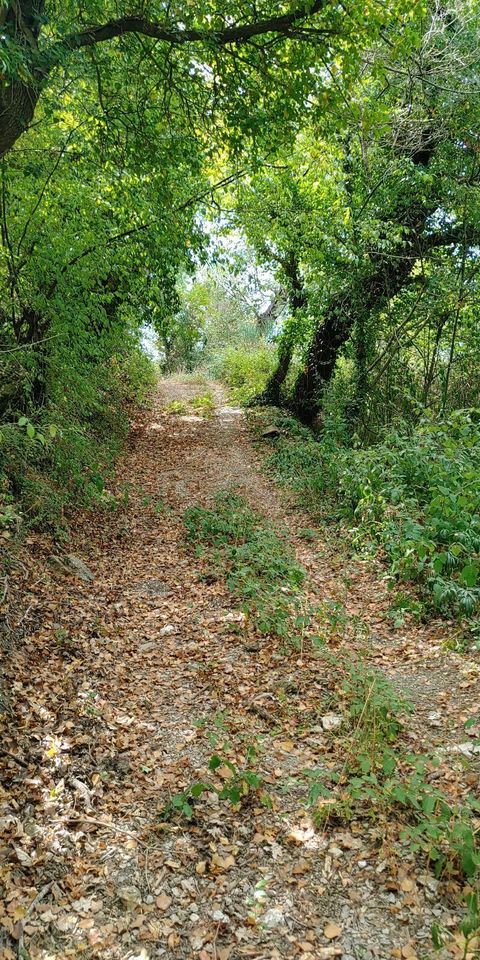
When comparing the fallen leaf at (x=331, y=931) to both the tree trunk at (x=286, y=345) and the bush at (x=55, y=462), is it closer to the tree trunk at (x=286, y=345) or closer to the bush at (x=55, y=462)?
the bush at (x=55, y=462)

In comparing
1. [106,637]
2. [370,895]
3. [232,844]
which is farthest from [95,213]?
[370,895]

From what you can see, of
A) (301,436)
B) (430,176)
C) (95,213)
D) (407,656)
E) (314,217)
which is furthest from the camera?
(301,436)

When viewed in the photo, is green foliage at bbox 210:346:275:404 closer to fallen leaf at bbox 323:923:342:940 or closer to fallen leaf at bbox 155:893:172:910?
fallen leaf at bbox 155:893:172:910

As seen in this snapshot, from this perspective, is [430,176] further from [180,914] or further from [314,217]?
[180,914]

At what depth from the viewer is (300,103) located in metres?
5.05

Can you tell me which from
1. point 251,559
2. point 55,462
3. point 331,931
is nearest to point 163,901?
point 331,931

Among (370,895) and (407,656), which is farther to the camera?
(407,656)

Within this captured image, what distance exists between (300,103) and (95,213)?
2.91 meters

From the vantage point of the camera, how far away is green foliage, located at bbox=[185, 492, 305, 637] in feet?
18.5

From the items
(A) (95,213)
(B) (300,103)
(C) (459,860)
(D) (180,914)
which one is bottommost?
(D) (180,914)

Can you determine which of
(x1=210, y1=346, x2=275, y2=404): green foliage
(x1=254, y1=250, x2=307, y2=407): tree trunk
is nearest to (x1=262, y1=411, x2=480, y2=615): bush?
(x1=254, y1=250, x2=307, y2=407): tree trunk

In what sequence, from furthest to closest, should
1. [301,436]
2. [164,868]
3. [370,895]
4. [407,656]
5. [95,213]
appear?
[301,436] < [95,213] < [407,656] < [164,868] < [370,895]

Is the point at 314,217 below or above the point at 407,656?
above

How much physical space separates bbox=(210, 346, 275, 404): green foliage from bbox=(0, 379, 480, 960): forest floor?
1199 cm
